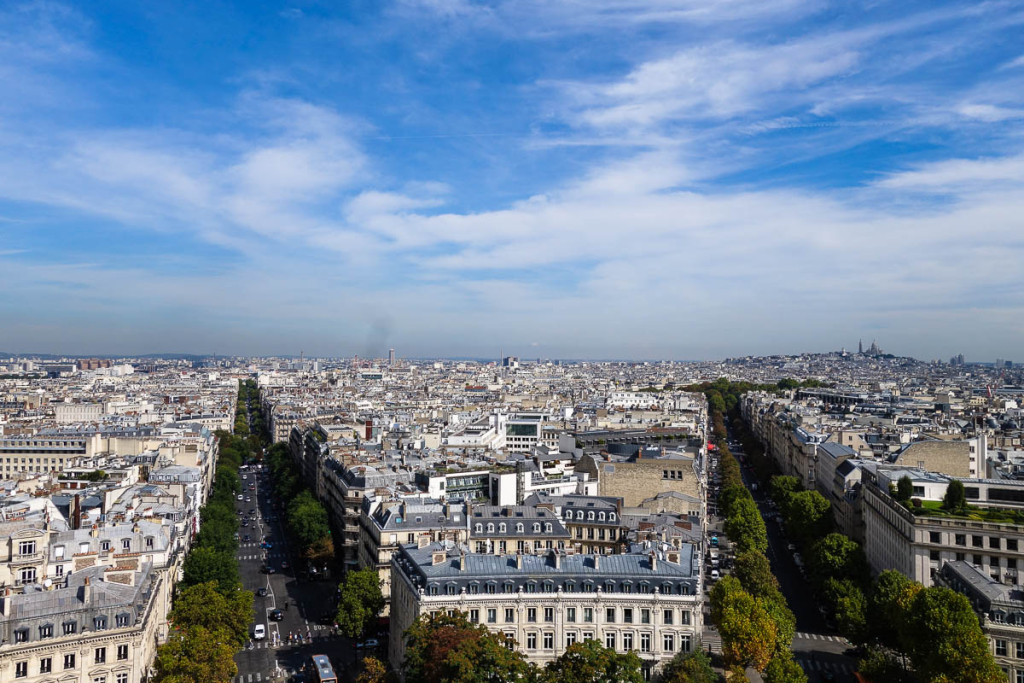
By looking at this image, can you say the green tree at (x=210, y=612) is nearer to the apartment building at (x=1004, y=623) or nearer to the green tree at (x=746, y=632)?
the green tree at (x=746, y=632)

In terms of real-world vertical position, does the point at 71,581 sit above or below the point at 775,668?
above

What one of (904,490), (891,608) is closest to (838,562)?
(904,490)

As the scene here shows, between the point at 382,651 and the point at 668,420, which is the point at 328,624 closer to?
the point at 382,651

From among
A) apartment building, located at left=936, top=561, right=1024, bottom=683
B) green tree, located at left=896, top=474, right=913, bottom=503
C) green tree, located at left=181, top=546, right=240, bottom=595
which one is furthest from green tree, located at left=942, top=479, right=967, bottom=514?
green tree, located at left=181, top=546, right=240, bottom=595

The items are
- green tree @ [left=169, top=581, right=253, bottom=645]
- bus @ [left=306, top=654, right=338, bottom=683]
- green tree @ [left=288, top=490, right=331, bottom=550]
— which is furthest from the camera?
green tree @ [left=288, top=490, right=331, bottom=550]

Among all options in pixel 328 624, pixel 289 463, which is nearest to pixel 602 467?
pixel 328 624

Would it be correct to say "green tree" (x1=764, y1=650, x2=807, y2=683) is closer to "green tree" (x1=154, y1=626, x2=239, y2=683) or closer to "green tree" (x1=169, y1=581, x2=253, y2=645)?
"green tree" (x1=154, y1=626, x2=239, y2=683)

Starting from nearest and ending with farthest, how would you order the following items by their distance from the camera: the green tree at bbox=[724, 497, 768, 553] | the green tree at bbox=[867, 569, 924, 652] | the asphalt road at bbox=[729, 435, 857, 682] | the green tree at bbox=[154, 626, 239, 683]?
the green tree at bbox=[154, 626, 239, 683]
the green tree at bbox=[867, 569, 924, 652]
the asphalt road at bbox=[729, 435, 857, 682]
the green tree at bbox=[724, 497, 768, 553]
